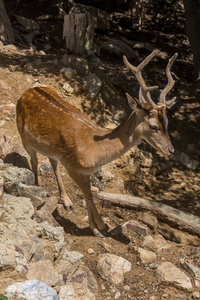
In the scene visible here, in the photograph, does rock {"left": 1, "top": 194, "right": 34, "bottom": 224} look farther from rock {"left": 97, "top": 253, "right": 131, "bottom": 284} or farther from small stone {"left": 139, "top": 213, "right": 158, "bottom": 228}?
small stone {"left": 139, "top": 213, "right": 158, "bottom": 228}

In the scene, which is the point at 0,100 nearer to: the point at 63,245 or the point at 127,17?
the point at 63,245

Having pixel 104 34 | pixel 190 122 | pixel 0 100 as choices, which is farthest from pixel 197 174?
pixel 104 34

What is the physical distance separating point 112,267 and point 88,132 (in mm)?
1854

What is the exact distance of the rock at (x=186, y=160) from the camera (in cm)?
852

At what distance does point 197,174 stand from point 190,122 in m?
1.64

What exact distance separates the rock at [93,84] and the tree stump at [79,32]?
73cm

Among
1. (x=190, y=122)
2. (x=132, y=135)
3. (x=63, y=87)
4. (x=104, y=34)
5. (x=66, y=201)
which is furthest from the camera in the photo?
(x=104, y=34)

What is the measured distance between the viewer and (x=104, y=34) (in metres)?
13.2

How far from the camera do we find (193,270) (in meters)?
4.82

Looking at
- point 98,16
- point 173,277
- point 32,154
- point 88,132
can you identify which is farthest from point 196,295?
point 98,16

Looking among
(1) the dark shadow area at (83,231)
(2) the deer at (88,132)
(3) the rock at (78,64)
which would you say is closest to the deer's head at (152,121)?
(2) the deer at (88,132)

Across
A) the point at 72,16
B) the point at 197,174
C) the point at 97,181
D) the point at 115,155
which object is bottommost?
the point at 197,174

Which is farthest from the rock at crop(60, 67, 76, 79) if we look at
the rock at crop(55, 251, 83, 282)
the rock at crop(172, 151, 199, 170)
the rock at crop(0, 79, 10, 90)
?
the rock at crop(55, 251, 83, 282)

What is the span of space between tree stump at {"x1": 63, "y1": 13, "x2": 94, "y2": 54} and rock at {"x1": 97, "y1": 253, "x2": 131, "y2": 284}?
17.3 feet
